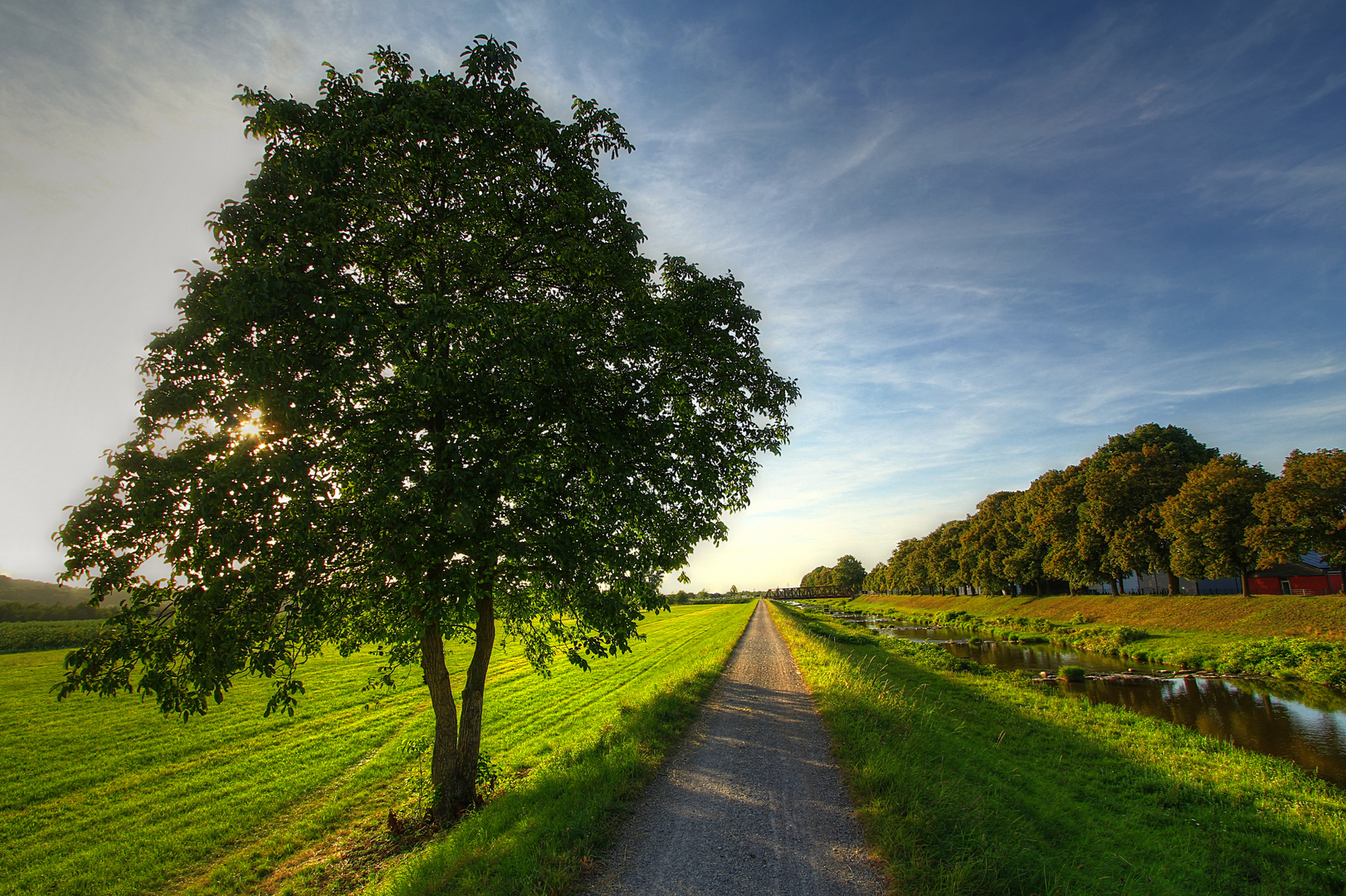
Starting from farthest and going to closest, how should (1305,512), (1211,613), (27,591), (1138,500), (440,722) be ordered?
(27,591), (1138,500), (1211,613), (1305,512), (440,722)

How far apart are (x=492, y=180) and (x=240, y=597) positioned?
8.54 m

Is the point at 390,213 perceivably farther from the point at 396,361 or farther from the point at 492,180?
the point at 396,361

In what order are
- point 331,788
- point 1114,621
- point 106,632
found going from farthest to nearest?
point 1114,621 → point 331,788 → point 106,632

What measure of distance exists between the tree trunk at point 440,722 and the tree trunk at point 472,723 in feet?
0.43

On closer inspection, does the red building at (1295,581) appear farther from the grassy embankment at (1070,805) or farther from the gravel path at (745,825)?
the gravel path at (745,825)

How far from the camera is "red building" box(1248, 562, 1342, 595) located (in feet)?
145

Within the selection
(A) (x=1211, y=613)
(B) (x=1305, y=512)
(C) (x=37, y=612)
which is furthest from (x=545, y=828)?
(C) (x=37, y=612)

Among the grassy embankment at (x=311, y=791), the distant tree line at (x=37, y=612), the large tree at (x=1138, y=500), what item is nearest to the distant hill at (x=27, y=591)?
the distant tree line at (x=37, y=612)

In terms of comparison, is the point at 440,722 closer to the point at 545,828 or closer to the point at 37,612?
the point at 545,828

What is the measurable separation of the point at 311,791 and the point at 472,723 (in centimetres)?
773

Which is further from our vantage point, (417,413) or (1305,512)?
→ (1305,512)

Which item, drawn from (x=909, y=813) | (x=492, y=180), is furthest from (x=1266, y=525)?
(x=492, y=180)

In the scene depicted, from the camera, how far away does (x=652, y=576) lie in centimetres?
1146

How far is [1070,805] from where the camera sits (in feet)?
34.9
